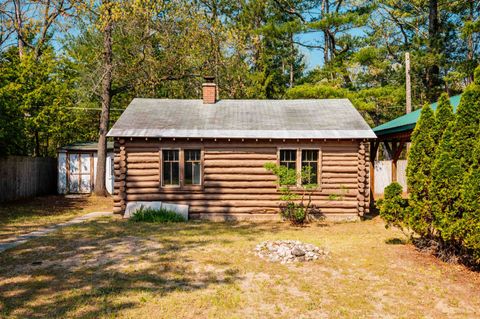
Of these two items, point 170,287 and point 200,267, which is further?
point 200,267

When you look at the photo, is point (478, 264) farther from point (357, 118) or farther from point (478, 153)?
point (357, 118)

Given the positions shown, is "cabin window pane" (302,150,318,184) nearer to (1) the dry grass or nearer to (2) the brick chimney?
(1) the dry grass

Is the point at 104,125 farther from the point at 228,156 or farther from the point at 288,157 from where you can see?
the point at 288,157

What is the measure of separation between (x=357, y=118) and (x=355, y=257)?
7317mm

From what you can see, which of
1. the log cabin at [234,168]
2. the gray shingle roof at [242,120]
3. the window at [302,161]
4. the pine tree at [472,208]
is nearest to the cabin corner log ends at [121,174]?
the log cabin at [234,168]

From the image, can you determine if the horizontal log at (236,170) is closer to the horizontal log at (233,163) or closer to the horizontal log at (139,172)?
the horizontal log at (233,163)

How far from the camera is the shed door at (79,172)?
68.4ft

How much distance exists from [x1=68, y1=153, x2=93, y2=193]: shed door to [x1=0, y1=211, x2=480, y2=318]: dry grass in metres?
11.4

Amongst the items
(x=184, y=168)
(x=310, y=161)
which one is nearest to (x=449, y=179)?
(x=310, y=161)

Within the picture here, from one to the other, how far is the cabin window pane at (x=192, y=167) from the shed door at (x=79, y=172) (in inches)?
398

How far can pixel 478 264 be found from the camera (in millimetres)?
7523

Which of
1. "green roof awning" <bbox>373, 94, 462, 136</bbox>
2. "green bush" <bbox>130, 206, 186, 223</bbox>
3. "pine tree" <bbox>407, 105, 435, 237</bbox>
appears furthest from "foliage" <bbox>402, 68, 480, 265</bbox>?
"green bush" <bbox>130, 206, 186, 223</bbox>

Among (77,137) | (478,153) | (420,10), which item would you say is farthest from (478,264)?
(77,137)

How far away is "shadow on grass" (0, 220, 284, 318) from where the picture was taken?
18.9ft
